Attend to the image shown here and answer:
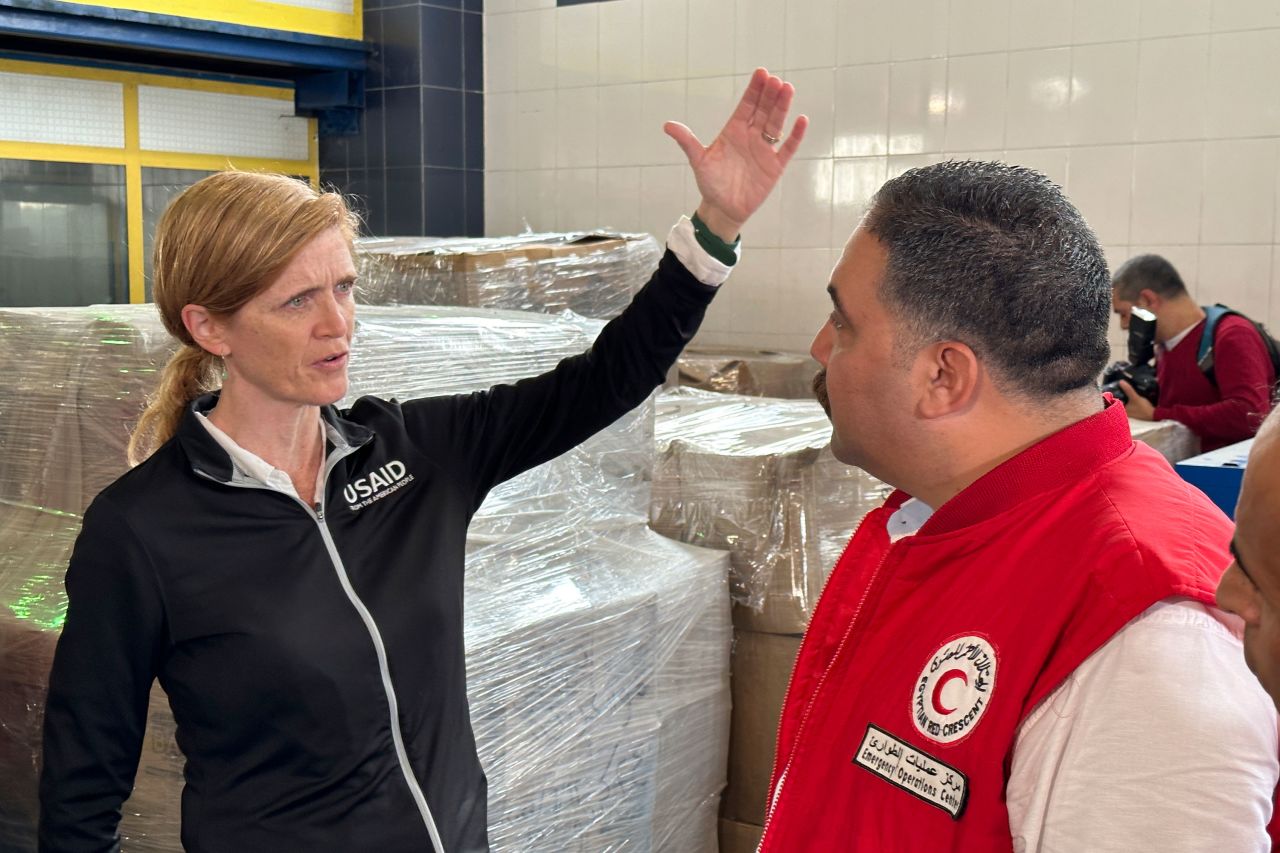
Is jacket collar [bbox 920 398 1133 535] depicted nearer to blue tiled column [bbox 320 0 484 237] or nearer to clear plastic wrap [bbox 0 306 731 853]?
clear plastic wrap [bbox 0 306 731 853]

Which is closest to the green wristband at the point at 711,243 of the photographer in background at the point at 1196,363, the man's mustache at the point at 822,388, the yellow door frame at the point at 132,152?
the man's mustache at the point at 822,388

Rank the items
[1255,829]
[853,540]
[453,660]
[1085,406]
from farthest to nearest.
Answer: [453,660] < [853,540] < [1085,406] < [1255,829]

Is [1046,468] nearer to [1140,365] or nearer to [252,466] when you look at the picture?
[252,466]

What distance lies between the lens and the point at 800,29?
6199 millimetres

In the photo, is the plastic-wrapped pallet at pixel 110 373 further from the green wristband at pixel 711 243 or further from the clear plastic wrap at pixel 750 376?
the clear plastic wrap at pixel 750 376

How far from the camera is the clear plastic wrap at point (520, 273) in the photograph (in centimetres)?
290

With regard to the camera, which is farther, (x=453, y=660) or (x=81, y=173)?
(x=81, y=173)

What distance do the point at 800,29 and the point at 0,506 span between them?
4866 mm

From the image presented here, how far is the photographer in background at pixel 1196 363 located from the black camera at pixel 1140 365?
0.03 metres

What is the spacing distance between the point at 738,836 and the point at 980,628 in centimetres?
229

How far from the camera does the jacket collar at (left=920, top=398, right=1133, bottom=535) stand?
3.76ft

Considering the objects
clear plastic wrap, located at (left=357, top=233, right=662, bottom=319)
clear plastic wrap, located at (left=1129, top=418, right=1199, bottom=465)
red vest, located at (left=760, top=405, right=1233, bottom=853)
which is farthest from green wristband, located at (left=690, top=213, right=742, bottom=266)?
clear plastic wrap, located at (left=1129, top=418, right=1199, bottom=465)

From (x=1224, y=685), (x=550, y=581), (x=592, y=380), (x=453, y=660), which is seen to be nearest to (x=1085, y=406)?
(x=1224, y=685)

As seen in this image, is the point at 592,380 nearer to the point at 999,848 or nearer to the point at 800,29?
the point at 999,848
